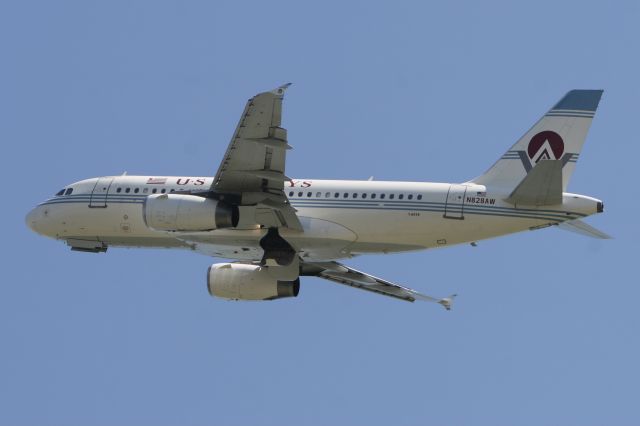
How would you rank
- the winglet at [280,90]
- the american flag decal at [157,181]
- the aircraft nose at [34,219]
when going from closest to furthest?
1. the winglet at [280,90]
2. the american flag decal at [157,181]
3. the aircraft nose at [34,219]

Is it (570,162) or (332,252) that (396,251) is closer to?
(332,252)

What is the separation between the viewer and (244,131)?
4675cm

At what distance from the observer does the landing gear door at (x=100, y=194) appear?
53469 mm

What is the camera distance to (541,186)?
4688 cm

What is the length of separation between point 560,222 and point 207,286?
46.0 feet

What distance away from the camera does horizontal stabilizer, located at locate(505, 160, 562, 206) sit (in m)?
46.4

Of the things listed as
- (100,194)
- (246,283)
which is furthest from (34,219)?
(246,283)

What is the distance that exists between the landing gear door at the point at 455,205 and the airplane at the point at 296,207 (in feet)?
0.11

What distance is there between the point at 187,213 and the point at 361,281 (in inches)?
421

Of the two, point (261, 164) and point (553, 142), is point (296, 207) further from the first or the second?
point (553, 142)

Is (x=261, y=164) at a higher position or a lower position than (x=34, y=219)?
higher

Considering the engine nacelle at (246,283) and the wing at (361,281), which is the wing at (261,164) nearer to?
the engine nacelle at (246,283)

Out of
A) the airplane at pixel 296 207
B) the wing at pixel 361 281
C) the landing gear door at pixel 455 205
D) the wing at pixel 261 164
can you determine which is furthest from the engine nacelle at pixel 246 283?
the landing gear door at pixel 455 205

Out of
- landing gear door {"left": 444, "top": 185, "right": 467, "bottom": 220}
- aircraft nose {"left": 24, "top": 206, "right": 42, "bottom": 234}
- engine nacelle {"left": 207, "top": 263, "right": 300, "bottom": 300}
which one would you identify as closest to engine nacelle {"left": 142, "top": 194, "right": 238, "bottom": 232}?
engine nacelle {"left": 207, "top": 263, "right": 300, "bottom": 300}
